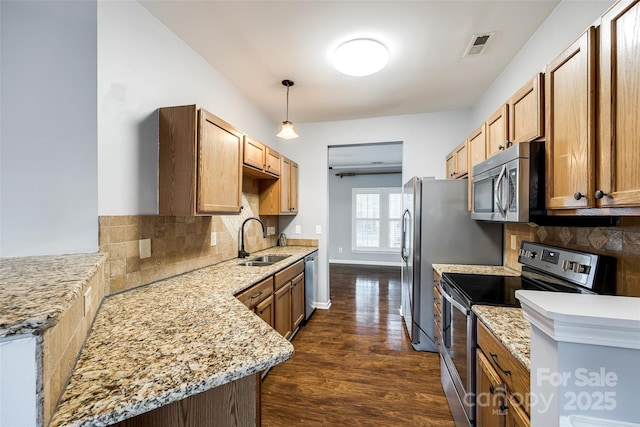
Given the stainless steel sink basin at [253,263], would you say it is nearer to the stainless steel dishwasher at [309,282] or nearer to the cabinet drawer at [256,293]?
the cabinet drawer at [256,293]

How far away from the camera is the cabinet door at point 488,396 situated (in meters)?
1.12

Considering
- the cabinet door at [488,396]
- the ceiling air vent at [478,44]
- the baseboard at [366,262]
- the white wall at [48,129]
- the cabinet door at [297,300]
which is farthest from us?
the baseboard at [366,262]

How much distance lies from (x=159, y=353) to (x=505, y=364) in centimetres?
135

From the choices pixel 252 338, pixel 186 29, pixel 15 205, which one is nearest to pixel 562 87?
pixel 252 338

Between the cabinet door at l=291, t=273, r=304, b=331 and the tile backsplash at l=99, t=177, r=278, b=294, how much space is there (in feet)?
2.37

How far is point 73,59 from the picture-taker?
1389 mm

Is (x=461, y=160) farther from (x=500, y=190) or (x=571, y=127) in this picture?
(x=571, y=127)

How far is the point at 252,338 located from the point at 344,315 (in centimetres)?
277

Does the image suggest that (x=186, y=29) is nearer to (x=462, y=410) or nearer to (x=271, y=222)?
(x=271, y=222)

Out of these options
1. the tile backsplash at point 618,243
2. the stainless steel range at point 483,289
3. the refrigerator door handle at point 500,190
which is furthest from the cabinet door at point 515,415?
the refrigerator door handle at point 500,190

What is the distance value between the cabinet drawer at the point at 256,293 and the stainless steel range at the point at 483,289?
4.54 ft

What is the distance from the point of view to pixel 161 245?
1.84 meters

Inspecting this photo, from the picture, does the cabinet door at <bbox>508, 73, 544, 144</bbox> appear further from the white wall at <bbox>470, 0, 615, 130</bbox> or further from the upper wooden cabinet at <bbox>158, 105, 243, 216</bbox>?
the upper wooden cabinet at <bbox>158, 105, 243, 216</bbox>

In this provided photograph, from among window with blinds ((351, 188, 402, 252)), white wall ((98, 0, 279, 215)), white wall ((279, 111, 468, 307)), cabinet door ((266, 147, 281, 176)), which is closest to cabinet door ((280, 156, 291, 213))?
cabinet door ((266, 147, 281, 176))
